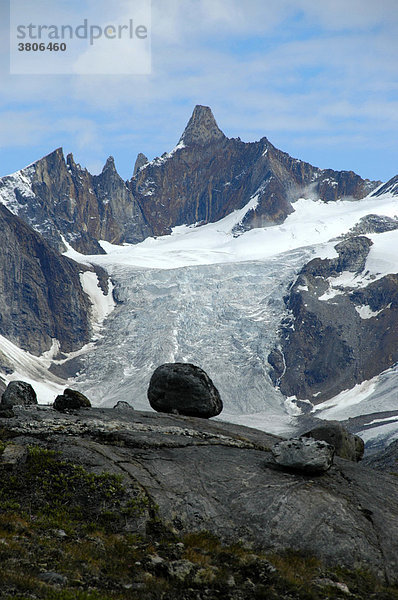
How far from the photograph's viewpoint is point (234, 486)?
93.9ft

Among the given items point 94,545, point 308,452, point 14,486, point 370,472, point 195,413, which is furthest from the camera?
point 195,413

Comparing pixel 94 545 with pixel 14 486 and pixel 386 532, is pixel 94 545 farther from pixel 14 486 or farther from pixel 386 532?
pixel 386 532

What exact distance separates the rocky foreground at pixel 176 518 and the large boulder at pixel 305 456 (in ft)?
1.55

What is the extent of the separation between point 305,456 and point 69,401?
548 inches

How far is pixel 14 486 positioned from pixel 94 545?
17.6ft

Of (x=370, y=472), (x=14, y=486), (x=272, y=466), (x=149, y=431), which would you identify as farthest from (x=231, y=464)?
(x=14, y=486)

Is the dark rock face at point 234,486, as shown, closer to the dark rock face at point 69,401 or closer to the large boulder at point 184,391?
the dark rock face at point 69,401

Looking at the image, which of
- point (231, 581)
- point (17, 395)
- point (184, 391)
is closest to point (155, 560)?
point (231, 581)

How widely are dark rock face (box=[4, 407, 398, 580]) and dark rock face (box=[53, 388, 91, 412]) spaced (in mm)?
1224

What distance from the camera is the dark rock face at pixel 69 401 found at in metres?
36.6

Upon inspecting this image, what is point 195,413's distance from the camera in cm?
4025

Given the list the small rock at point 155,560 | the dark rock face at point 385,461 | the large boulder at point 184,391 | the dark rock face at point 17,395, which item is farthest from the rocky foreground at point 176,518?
the dark rock face at point 385,461

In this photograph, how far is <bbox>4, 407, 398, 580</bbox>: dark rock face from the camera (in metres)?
25.7

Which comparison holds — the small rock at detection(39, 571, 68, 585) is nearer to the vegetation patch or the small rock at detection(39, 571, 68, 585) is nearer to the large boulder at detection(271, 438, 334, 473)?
the vegetation patch
